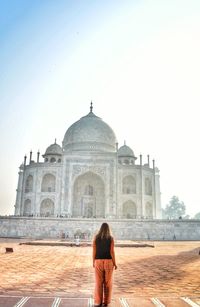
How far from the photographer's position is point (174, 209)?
73875 mm

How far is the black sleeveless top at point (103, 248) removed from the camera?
445cm

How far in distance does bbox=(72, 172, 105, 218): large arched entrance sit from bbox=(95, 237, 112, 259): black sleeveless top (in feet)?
99.6

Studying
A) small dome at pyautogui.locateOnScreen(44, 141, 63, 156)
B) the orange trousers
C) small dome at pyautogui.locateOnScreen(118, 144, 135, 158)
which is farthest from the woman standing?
small dome at pyautogui.locateOnScreen(118, 144, 135, 158)

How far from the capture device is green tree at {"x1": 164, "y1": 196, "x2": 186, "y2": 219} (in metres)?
73.2

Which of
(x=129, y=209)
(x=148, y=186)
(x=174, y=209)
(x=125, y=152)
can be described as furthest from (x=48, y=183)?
(x=174, y=209)

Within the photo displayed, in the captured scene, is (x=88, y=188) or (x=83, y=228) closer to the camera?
(x=83, y=228)

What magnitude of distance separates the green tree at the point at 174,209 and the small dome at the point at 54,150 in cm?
4282

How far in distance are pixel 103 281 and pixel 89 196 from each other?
103 ft

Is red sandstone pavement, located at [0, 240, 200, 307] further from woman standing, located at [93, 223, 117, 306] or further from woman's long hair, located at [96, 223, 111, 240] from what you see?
woman's long hair, located at [96, 223, 111, 240]

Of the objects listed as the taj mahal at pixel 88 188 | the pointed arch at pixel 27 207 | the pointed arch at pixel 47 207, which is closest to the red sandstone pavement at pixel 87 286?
the taj mahal at pixel 88 188

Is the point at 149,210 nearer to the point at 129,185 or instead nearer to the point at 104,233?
the point at 129,185

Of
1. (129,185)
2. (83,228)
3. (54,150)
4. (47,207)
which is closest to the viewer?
(83,228)

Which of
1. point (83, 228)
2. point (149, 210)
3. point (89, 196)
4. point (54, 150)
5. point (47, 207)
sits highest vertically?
point (54, 150)

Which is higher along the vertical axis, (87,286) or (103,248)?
(103,248)
